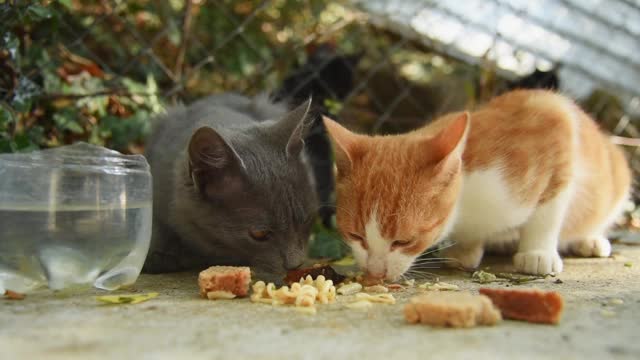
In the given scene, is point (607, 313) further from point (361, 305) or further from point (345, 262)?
point (345, 262)

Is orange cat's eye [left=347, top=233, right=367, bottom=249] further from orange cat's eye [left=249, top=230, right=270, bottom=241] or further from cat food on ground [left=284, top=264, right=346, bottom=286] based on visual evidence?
orange cat's eye [left=249, top=230, right=270, bottom=241]

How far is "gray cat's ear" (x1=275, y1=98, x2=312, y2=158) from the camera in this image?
2.15 metres

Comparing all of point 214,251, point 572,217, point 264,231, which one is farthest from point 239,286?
point 572,217

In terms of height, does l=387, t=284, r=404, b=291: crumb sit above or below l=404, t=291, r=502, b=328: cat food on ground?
above

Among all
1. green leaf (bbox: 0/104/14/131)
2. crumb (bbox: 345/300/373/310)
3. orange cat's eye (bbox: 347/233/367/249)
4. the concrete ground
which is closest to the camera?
the concrete ground

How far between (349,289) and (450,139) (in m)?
0.59

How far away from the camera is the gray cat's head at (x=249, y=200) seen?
199 cm

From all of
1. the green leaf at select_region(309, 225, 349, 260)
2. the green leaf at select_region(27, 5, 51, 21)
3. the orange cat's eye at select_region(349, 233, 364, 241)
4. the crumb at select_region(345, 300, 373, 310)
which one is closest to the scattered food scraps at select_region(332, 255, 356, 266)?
the green leaf at select_region(309, 225, 349, 260)

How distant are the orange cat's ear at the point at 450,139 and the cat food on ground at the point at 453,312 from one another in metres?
0.61

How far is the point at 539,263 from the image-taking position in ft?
7.12

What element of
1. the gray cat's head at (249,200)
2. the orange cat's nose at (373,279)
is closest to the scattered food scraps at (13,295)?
the gray cat's head at (249,200)

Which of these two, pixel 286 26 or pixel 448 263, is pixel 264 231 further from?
pixel 286 26

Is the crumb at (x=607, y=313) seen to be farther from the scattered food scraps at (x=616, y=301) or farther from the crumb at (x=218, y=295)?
the crumb at (x=218, y=295)

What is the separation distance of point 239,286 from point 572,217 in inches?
61.0
